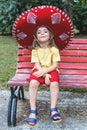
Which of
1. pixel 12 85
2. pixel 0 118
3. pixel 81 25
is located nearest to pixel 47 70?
pixel 12 85

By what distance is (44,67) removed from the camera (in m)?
4.56

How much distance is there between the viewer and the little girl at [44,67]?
14.0 ft

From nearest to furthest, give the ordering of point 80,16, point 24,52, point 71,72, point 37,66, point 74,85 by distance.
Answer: point 74,85 < point 37,66 < point 71,72 < point 24,52 < point 80,16

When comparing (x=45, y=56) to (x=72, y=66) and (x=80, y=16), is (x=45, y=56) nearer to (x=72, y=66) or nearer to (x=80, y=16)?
(x=72, y=66)

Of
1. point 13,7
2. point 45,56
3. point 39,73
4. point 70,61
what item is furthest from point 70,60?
point 13,7

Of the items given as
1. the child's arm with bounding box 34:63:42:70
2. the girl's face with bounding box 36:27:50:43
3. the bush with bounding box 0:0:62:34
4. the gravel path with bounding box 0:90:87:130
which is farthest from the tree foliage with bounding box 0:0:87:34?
the child's arm with bounding box 34:63:42:70

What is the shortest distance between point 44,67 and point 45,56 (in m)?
0.13

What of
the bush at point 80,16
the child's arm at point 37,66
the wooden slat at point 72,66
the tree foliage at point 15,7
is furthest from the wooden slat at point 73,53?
the bush at point 80,16

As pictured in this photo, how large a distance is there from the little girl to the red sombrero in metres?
0.08

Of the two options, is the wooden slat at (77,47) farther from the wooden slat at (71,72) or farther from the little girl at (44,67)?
the little girl at (44,67)

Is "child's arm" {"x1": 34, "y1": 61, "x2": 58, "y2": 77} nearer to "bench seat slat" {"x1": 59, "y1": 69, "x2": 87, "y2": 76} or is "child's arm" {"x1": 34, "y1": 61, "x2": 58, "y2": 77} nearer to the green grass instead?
"bench seat slat" {"x1": 59, "y1": 69, "x2": 87, "y2": 76}

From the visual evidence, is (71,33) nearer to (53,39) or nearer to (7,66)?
(53,39)

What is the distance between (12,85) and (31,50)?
69cm

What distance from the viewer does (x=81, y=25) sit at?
1274 cm
